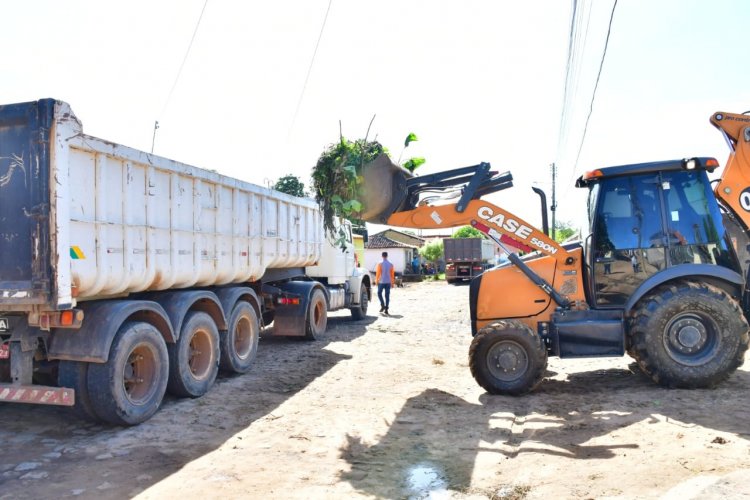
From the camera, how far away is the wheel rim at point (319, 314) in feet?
38.1

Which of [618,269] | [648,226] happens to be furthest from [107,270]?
[648,226]

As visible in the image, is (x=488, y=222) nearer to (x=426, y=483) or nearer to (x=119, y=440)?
(x=426, y=483)

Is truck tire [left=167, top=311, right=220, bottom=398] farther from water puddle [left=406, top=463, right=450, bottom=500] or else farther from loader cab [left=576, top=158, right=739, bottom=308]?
loader cab [left=576, top=158, right=739, bottom=308]

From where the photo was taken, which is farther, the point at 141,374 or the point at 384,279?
the point at 384,279

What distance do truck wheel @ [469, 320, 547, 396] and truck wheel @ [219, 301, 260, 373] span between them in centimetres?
338

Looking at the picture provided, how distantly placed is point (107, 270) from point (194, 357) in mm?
2132

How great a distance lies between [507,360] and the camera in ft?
21.5

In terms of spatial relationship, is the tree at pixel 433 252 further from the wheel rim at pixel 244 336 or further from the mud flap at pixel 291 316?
the wheel rim at pixel 244 336

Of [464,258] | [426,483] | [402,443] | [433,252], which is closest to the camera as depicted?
[426,483]

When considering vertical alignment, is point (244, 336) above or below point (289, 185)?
below

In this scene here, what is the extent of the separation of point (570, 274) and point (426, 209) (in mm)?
1923

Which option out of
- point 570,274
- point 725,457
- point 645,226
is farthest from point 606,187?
point 725,457

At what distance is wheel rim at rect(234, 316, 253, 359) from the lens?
28.1 ft

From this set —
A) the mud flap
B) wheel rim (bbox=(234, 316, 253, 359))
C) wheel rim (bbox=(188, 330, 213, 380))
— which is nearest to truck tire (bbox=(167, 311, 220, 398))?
wheel rim (bbox=(188, 330, 213, 380))
